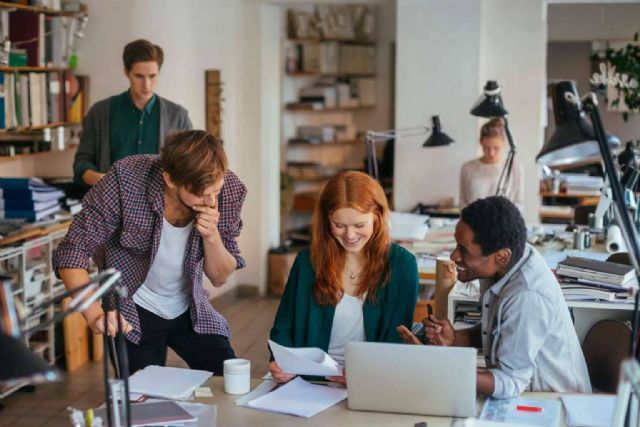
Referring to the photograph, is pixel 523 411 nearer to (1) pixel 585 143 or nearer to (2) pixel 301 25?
(1) pixel 585 143

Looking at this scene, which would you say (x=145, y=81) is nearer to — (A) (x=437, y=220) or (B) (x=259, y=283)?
→ (A) (x=437, y=220)

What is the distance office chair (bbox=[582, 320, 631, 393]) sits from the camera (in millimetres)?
3264

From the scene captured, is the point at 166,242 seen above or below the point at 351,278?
above

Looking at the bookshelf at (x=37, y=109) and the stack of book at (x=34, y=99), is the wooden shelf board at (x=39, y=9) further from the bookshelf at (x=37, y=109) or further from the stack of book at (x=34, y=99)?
the stack of book at (x=34, y=99)

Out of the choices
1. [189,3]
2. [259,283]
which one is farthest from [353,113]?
[189,3]

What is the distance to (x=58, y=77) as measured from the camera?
5988mm

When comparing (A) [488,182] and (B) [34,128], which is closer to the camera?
(B) [34,128]

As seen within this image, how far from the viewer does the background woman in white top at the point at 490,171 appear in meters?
6.55

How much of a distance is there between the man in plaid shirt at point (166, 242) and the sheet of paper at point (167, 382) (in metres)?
0.19

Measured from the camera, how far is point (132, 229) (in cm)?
313

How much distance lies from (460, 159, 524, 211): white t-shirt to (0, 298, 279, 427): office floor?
1.71 meters

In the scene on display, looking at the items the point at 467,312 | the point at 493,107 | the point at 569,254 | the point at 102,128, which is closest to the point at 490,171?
the point at 493,107

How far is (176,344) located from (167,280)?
9.5 inches

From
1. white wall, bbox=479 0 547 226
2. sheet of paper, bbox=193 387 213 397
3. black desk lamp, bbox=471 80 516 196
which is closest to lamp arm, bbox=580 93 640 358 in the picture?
sheet of paper, bbox=193 387 213 397
